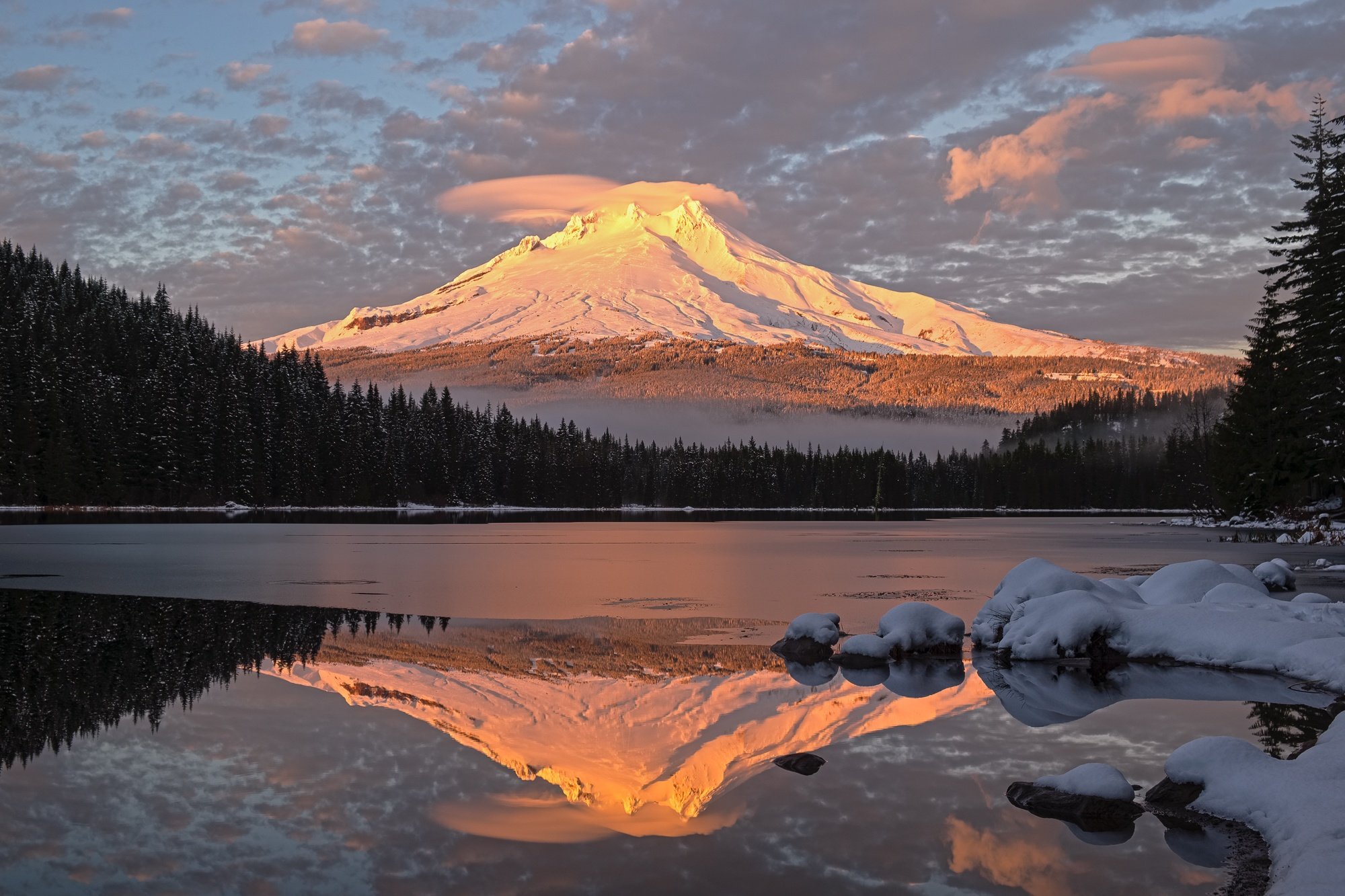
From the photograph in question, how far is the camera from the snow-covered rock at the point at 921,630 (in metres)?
23.2

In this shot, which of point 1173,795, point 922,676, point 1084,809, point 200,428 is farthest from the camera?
point 200,428

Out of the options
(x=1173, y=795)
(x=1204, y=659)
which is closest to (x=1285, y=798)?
(x=1173, y=795)

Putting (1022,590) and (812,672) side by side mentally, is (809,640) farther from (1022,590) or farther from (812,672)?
(1022,590)

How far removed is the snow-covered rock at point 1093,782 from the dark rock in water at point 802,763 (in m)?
2.72

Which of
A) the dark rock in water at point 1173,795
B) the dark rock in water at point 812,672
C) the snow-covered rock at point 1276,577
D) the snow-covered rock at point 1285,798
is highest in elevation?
the snow-covered rock at point 1276,577

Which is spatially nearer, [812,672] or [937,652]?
[812,672]


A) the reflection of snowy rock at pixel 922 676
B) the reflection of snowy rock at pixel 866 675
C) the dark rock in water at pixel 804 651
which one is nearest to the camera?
the reflection of snowy rock at pixel 922 676

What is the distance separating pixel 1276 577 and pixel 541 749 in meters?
28.4

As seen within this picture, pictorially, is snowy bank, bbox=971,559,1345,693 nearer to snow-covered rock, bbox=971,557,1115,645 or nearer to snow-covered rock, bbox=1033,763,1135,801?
snow-covered rock, bbox=971,557,1115,645

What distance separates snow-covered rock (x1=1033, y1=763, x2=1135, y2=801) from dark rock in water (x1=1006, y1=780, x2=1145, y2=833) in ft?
0.20

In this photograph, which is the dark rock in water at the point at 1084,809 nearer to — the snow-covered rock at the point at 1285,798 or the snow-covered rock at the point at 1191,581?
the snow-covered rock at the point at 1285,798

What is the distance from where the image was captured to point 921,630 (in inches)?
927

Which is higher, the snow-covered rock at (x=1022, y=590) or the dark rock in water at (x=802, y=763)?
the snow-covered rock at (x=1022, y=590)

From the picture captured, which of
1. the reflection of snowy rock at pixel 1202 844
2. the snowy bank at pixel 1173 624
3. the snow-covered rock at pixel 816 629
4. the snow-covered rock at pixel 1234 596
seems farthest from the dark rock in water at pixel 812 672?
the snow-covered rock at pixel 1234 596
